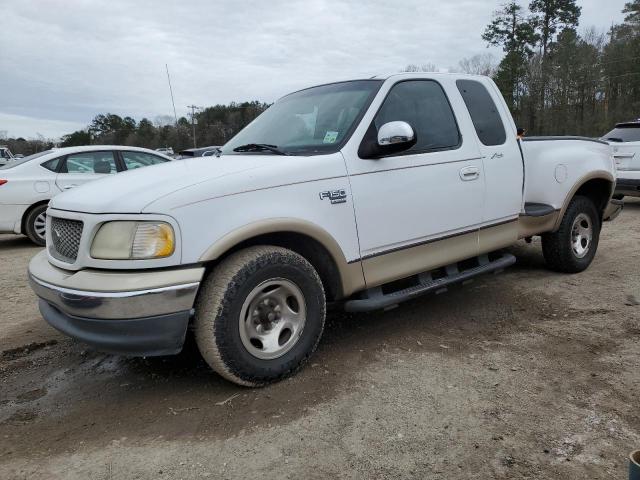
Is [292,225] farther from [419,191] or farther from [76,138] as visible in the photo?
[76,138]

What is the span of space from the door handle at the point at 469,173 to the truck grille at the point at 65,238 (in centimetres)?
275

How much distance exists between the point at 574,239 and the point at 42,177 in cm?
759

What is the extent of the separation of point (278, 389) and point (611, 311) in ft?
9.79

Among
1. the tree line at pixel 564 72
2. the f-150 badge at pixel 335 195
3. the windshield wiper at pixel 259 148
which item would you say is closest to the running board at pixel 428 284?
the f-150 badge at pixel 335 195

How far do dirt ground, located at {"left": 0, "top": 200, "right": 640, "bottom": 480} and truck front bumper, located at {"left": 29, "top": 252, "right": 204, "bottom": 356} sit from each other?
1.58 feet

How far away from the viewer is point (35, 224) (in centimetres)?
796

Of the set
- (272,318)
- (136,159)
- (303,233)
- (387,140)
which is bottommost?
(272,318)

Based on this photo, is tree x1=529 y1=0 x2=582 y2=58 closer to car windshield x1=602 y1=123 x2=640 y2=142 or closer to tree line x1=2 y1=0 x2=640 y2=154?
tree line x1=2 y1=0 x2=640 y2=154

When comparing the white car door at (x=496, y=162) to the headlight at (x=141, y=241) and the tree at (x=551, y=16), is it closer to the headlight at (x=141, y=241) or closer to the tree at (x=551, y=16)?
the headlight at (x=141, y=241)

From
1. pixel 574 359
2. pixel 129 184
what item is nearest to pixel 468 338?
pixel 574 359

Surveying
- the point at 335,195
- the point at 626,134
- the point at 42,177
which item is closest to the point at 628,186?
the point at 626,134

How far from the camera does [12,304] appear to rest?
506cm

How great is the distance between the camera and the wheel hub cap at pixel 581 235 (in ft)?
17.7

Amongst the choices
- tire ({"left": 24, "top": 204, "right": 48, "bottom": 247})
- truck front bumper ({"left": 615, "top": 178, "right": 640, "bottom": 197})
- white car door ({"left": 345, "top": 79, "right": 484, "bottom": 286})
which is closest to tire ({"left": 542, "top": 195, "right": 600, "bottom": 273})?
white car door ({"left": 345, "top": 79, "right": 484, "bottom": 286})
